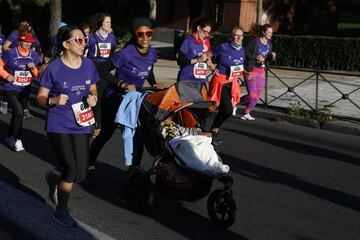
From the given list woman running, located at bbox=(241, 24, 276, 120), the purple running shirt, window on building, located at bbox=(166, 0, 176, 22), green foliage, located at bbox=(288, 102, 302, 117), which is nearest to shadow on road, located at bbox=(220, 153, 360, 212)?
woman running, located at bbox=(241, 24, 276, 120)

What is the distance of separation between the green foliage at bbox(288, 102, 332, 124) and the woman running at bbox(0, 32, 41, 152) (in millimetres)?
4937

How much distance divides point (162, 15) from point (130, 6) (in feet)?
9.79

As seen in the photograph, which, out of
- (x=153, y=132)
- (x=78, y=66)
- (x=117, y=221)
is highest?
(x=78, y=66)

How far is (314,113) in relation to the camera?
10.8 meters

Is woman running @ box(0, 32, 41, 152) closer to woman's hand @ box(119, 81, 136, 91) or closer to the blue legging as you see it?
woman's hand @ box(119, 81, 136, 91)

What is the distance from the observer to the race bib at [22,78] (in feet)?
26.5

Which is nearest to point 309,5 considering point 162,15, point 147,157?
point 162,15

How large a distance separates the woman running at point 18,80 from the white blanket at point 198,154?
337 cm

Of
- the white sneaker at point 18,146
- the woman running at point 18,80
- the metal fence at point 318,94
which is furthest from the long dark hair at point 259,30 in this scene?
the white sneaker at point 18,146

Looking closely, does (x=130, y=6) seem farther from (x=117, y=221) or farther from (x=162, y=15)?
(x=117, y=221)

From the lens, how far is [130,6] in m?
33.5

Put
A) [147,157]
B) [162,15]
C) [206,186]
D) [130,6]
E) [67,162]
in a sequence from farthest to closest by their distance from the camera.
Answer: [130,6] → [162,15] → [147,157] → [206,186] → [67,162]

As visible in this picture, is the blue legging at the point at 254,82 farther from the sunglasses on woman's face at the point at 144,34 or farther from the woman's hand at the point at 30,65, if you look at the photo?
the sunglasses on woman's face at the point at 144,34

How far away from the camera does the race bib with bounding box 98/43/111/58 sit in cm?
887
